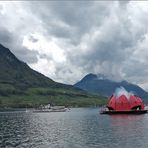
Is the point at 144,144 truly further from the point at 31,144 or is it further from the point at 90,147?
the point at 31,144

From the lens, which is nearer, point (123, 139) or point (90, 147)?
point (90, 147)

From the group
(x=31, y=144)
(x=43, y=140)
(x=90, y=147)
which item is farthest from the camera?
(x=43, y=140)

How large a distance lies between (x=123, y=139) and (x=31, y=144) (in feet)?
81.9

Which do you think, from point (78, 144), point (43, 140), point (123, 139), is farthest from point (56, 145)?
point (123, 139)

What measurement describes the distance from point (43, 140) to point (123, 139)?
22.7m

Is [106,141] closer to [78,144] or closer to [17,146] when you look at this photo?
[78,144]

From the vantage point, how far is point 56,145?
9088cm

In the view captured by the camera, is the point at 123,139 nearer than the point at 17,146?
No

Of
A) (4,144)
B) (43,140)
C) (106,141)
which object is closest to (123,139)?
(106,141)

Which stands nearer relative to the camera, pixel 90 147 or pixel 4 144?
pixel 90 147

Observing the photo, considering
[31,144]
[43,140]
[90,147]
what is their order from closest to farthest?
[90,147] → [31,144] → [43,140]

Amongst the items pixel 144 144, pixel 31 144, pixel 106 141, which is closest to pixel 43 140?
pixel 31 144

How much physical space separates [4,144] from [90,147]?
24284mm

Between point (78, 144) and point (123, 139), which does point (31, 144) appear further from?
point (123, 139)
